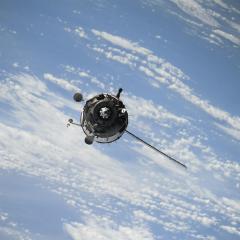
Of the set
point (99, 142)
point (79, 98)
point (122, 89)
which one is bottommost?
point (99, 142)

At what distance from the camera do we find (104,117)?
2173cm

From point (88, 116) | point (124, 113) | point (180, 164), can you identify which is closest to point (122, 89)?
point (124, 113)

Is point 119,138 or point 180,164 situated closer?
point 180,164

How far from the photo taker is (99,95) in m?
22.1

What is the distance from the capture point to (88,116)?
22.3 m

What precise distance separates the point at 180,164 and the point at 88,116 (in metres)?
7.34

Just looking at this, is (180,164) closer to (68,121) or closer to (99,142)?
(99,142)

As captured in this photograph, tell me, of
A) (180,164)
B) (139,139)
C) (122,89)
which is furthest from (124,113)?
(180,164)

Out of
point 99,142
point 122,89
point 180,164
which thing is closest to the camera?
point 180,164

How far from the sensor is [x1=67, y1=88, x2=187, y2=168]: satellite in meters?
21.8

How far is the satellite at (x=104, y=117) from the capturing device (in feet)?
71.5

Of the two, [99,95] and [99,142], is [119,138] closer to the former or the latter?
[99,142]

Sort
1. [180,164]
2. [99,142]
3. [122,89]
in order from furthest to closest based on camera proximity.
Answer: [99,142], [122,89], [180,164]

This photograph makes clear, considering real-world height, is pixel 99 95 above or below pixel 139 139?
above
